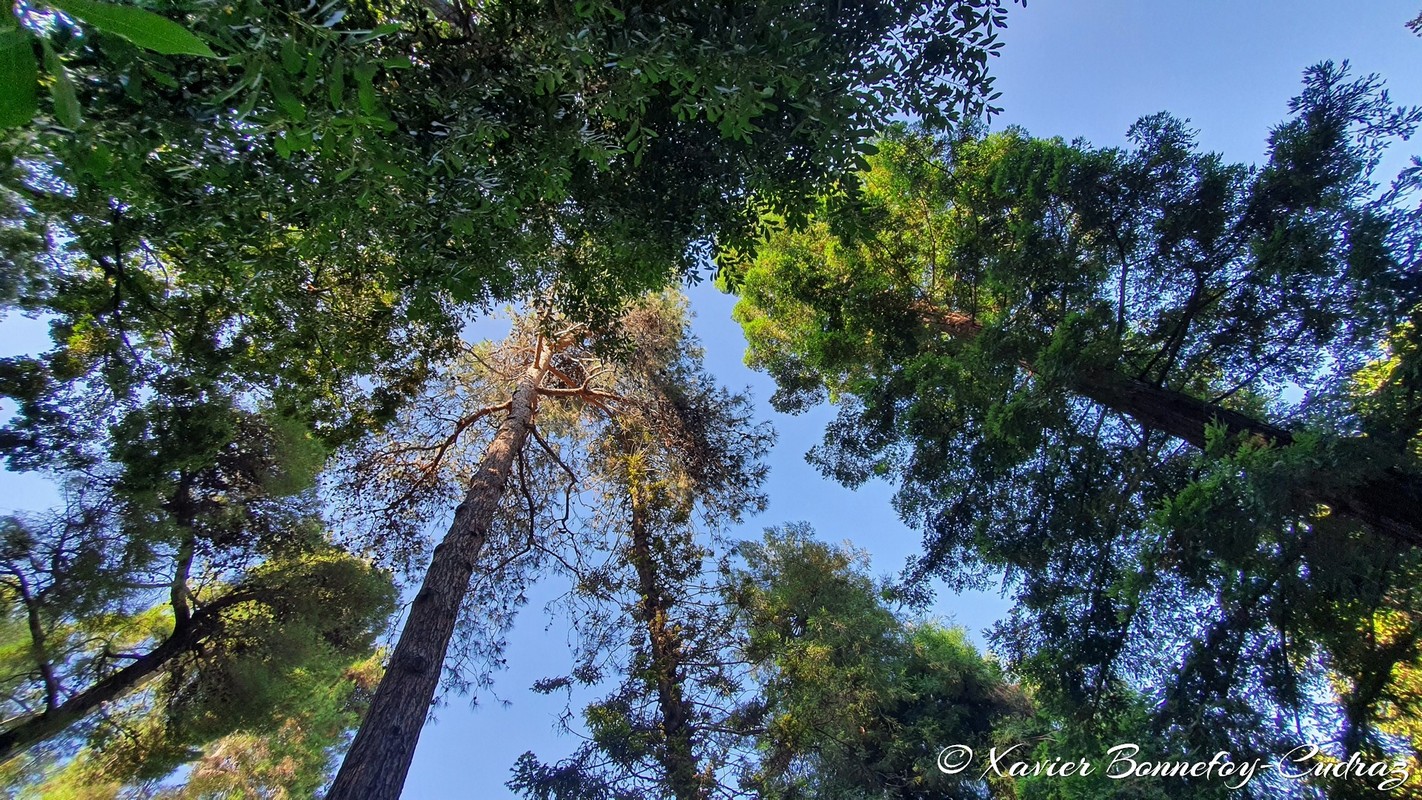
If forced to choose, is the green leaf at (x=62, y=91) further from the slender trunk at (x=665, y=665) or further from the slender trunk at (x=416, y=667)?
the slender trunk at (x=665, y=665)

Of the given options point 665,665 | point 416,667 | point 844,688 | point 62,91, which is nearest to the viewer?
point 62,91

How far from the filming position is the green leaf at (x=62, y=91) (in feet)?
2.34

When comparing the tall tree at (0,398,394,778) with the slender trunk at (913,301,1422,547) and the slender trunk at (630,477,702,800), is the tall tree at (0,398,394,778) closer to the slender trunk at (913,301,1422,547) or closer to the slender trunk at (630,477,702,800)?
the slender trunk at (630,477,702,800)

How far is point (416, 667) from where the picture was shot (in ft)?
15.1

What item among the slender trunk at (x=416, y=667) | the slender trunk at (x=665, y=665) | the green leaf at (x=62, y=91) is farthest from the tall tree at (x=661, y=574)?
the green leaf at (x=62, y=91)

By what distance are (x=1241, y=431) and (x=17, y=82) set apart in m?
5.66

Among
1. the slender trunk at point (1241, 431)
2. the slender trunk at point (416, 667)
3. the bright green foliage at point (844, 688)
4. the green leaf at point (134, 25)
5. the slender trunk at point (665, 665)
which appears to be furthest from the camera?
the bright green foliage at point (844, 688)

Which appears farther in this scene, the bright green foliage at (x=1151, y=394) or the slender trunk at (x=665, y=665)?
the slender trunk at (x=665, y=665)

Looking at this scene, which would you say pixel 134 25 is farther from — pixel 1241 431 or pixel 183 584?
pixel 183 584

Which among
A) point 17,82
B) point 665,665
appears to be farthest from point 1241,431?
point 665,665

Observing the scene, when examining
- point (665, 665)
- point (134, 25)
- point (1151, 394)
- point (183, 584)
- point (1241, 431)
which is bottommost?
point (134, 25)

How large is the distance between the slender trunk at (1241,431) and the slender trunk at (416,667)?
5649mm

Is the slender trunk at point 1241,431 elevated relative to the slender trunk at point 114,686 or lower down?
elevated

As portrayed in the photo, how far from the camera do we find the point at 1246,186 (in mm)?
5457
